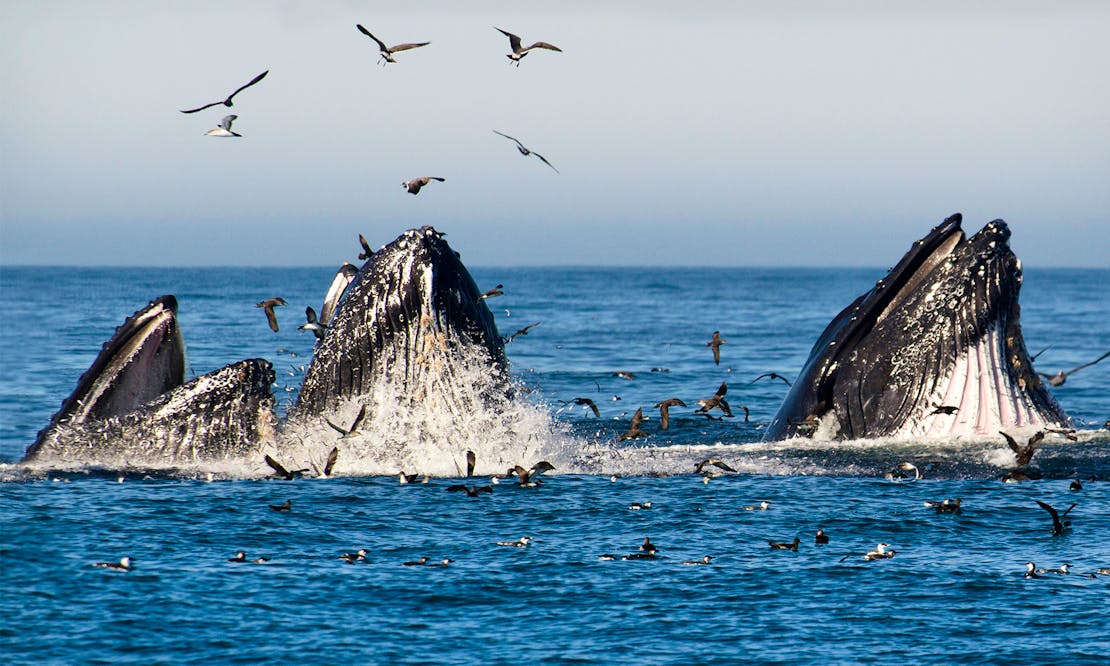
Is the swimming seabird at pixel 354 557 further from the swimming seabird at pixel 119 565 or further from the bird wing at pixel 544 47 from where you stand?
the bird wing at pixel 544 47

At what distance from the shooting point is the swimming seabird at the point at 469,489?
42.4 feet

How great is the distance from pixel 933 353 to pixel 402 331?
16.7 feet

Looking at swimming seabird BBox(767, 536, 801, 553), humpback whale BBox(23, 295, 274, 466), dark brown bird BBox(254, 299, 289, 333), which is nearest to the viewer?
swimming seabird BBox(767, 536, 801, 553)

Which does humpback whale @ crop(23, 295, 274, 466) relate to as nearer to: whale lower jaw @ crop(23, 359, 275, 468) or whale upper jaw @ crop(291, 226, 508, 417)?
whale lower jaw @ crop(23, 359, 275, 468)

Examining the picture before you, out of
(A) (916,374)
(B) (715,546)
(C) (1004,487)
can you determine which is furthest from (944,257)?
(B) (715,546)

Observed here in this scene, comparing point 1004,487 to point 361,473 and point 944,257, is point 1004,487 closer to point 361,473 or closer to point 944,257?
point 944,257

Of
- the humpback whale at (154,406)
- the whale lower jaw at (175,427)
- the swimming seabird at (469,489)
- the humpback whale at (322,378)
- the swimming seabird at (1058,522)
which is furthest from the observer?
Answer: the whale lower jaw at (175,427)

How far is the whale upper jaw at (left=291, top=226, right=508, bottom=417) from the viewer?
13.0 m

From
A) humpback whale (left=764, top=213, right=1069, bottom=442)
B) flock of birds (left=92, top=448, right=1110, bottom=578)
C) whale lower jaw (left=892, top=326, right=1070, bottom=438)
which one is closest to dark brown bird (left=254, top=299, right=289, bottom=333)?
flock of birds (left=92, top=448, right=1110, bottom=578)

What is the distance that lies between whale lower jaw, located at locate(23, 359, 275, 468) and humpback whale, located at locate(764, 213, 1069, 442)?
5377mm

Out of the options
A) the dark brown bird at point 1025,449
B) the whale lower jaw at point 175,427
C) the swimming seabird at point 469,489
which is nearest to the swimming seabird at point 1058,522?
the dark brown bird at point 1025,449

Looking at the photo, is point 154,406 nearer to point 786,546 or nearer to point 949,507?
point 786,546

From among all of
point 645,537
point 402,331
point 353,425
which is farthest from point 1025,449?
point 353,425

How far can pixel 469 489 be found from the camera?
42.6 feet
